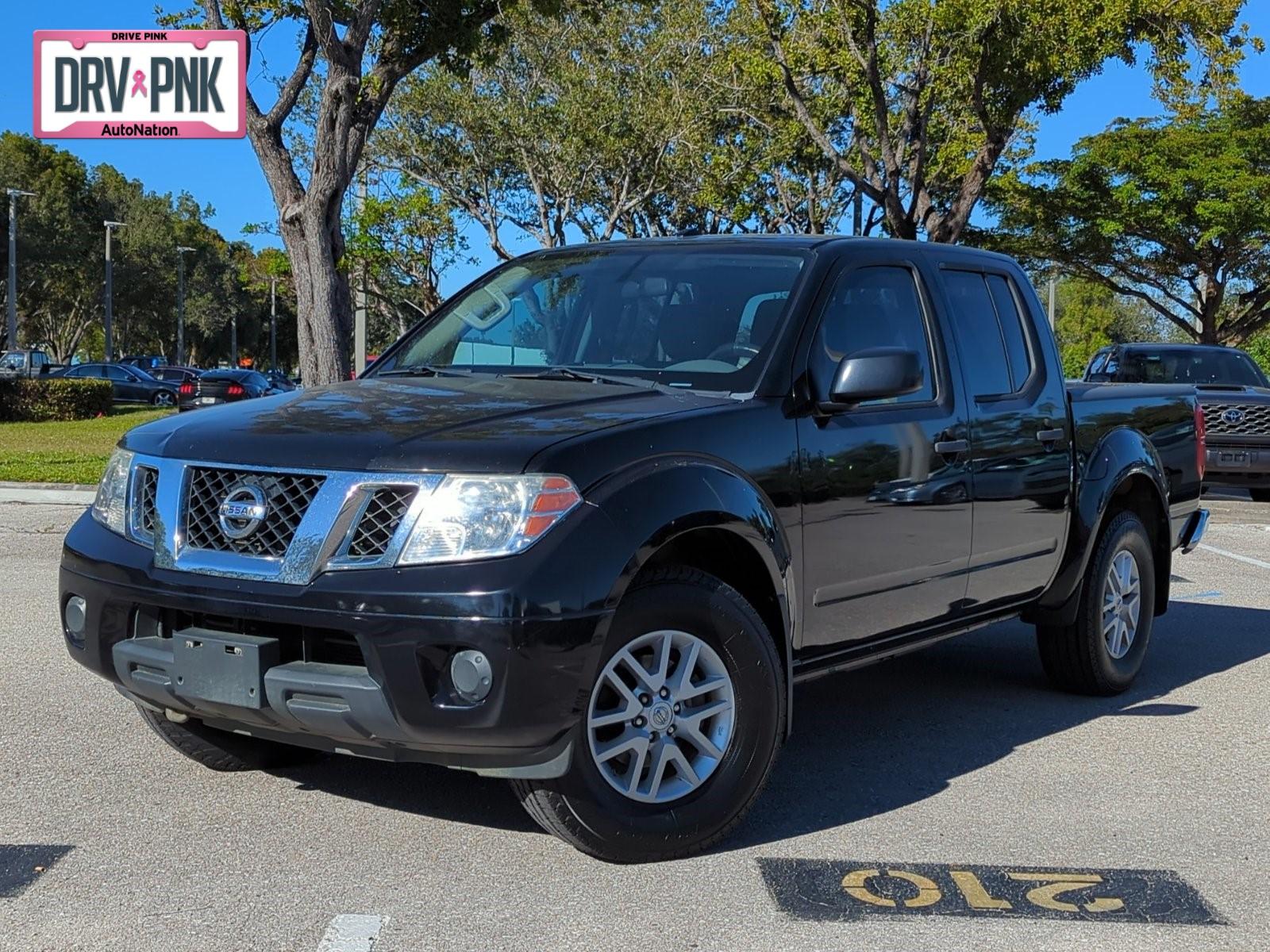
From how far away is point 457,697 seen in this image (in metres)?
3.69

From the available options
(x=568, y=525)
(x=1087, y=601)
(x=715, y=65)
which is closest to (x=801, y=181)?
(x=715, y=65)

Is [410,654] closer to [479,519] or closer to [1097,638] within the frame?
[479,519]

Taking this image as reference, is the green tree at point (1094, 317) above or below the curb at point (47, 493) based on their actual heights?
above

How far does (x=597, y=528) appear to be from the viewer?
150 inches

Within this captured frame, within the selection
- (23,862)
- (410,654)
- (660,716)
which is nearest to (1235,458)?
(660,716)

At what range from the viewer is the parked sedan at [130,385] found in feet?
154

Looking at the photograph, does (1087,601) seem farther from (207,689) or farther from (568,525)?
(207,689)

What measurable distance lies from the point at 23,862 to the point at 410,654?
1.31m

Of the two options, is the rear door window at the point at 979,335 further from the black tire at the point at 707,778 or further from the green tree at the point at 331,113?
the green tree at the point at 331,113

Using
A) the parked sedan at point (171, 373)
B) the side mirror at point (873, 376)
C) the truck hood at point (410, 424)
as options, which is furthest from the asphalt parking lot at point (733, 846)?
the parked sedan at point (171, 373)

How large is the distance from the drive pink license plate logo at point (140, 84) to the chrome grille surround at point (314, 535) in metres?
Result: 13.9

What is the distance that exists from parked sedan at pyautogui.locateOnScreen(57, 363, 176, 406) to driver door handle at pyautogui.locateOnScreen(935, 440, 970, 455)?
44.6 m

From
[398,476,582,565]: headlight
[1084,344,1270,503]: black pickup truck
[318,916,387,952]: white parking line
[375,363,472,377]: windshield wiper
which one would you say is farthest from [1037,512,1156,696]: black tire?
[1084,344,1270,503]: black pickup truck

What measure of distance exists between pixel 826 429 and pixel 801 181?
36.8 m
